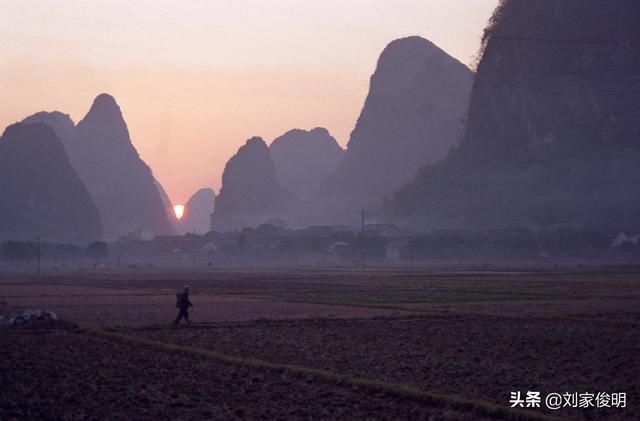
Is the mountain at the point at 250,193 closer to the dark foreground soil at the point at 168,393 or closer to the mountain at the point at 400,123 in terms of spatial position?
the mountain at the point at 400,123

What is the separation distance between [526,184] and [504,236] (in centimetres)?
1777

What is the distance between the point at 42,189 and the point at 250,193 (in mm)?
42113

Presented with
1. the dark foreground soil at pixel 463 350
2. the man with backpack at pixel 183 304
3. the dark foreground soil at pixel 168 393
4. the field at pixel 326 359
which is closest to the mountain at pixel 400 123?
the field at pixel 326 359

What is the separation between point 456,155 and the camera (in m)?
116

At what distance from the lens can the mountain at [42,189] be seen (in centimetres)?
15125

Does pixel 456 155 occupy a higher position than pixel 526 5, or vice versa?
pixel 526 5

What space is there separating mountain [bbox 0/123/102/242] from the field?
12622 cm

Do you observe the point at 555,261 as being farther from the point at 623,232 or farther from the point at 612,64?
the point at 612,64

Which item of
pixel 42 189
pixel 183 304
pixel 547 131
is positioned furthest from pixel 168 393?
pixel 42 189

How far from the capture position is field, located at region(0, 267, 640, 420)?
11.8m

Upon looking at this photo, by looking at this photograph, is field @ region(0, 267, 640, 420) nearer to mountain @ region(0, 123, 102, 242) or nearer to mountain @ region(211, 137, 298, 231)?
mountain @ region(0, 123, 102, 242)

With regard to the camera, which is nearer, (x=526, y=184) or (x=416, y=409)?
(x=416, y=409)

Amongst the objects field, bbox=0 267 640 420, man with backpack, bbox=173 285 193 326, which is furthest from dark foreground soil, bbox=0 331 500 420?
man with backpack, bbox=173 285 193 326

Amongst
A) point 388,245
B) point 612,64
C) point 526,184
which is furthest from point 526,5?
point 388,245
